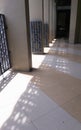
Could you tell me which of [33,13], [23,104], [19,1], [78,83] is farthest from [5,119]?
[33,13]

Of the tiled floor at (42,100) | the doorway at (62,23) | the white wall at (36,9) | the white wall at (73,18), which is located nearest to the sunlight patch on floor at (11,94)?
the tiled floor at (42,100)

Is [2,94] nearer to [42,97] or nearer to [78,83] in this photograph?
[42,97]

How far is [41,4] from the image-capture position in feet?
12.8

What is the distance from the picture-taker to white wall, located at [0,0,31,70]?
8.02 feet

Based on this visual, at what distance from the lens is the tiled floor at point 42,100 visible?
142 centimetres

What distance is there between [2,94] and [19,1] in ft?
5.94

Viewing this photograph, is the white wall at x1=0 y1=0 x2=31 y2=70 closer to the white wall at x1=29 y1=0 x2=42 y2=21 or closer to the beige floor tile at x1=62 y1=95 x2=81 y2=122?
the beige floor tile at x1=62 y1=95 x2=81 y2=122

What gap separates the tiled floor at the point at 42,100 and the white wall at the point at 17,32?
0.29 metres

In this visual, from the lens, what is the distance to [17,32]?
2613 millimetres

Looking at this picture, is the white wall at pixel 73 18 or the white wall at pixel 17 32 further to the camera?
the white wall at pixel 73 18

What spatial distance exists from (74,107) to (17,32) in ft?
6.15

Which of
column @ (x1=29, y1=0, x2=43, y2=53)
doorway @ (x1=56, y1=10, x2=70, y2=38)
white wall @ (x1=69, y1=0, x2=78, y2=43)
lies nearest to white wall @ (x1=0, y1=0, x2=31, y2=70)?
column @ (x1=29, y1=0, x2=43, y2=53)

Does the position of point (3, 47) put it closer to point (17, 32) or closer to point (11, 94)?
point (17, 32)

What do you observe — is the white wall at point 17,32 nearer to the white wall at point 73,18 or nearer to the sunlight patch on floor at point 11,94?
the sunlight patch on floor at point 11,94
